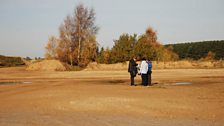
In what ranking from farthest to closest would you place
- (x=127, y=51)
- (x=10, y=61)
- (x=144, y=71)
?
1. (x=10, y=61)
2. (x=127, y=51)
3. (x=144, y=71)

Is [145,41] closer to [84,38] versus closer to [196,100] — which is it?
[84,38]

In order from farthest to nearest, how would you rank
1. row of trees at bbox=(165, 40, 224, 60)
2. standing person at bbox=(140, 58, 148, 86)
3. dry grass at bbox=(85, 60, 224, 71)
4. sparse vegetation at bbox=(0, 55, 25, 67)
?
row of trees at bbox=(165, 40, 224, 60) → sparse vegetation at bbox=(0, 55, 25, 67) → dry grass at bbox=(85, 60, 224, 71) → standing person at bbox=(140, 58, 148, 86)

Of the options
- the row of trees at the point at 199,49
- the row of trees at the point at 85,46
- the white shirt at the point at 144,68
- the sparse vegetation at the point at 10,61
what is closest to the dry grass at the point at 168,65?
the row of trees at the point at 85,46

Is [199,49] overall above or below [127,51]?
above

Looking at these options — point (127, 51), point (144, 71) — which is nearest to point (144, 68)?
point (144, 71)

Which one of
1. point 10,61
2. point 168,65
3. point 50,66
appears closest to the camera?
point 50,66

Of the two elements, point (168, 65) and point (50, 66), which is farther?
point (168, 65)

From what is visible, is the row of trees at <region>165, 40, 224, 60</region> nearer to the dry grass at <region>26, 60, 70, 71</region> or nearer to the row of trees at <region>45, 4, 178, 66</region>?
the row of trees at <region>45, 4, 178, 66</region>

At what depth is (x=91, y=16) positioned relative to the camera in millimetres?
49750

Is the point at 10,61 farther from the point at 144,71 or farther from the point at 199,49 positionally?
the point at 199,49

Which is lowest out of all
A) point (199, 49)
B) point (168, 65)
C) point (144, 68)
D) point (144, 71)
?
point (144, 71)

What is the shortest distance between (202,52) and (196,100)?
119m

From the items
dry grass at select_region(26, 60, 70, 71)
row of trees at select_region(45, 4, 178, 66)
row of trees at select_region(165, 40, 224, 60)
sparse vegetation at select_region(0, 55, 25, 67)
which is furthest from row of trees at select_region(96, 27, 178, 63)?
row of trees at select_region(165, 40, 224, 60)

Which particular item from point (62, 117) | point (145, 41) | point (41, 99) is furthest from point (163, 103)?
point (145, 41)
